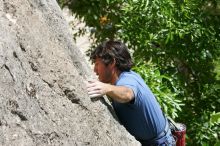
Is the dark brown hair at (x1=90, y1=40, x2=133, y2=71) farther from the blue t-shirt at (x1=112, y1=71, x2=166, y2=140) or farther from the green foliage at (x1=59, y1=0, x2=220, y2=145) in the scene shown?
the green foliage at (x1=59, y1=0, x2=220, y2=145)

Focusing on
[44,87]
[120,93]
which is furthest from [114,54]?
[44,87]

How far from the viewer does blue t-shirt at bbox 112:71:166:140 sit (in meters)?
3.25

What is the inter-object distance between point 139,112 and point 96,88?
38 cm

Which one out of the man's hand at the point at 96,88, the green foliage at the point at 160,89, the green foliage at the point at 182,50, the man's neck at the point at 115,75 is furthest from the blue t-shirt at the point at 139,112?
the green foliage at the point at 182,50

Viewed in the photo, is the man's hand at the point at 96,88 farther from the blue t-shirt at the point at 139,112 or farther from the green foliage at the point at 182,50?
the green foliage at the point at 182,50

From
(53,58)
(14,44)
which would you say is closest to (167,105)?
(53,58)

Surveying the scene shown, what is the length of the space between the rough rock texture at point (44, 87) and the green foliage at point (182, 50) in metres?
1.46

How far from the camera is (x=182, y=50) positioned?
5141 millimetres

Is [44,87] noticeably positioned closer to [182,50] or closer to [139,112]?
Answer: [139,112]

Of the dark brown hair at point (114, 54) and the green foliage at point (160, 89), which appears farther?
the green foliage at point (160, 89)

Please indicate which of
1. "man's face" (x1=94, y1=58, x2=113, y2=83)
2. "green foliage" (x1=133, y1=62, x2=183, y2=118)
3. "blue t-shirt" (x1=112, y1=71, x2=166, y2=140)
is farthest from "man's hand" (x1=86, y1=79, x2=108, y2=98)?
"green foliage" (x1=133, y1=62, x2=183, y2=118)

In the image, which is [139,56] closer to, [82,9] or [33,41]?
[82,9]

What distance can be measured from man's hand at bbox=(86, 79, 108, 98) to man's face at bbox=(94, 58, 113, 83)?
0.30 metres

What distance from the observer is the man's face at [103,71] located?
3.35 meters
